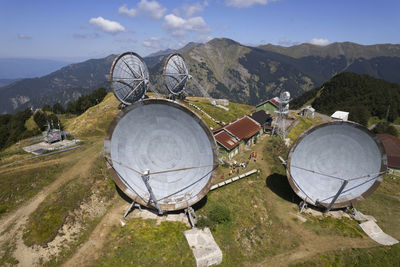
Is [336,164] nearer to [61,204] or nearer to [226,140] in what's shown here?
[226,140]

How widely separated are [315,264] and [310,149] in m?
15.6

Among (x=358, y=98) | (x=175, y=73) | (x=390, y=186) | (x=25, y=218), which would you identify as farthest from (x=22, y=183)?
(x=358, y=98)

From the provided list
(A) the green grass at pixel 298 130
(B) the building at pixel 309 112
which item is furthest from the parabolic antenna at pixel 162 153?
(B) the building at pixel 309 112

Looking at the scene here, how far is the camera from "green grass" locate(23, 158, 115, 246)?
85.1ft

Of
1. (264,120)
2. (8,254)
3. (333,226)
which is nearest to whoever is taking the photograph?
(8,254)

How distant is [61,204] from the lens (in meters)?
30.3

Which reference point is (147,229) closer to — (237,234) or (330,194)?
(237,234)

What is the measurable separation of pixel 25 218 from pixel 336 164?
45.9m

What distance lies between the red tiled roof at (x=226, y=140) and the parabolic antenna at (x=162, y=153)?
23218mm

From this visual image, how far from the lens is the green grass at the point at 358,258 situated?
2623 cm

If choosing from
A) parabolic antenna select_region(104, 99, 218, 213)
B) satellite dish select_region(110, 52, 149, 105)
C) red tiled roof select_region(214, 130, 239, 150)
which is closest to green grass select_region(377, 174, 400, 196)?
red tiled roof select_region(214, 130, 239, 150)

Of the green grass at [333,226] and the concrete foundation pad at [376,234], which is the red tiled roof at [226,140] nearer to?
the green grass at [333,226]

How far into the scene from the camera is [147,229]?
28.6 meters

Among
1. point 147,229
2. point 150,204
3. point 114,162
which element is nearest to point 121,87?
point 114,162
